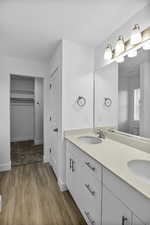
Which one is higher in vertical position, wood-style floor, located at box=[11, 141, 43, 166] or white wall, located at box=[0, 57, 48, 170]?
white wall, located at box=[0, 57, 48, 170]

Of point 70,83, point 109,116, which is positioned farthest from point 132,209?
point 70,83

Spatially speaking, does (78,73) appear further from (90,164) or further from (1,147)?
(1,147)

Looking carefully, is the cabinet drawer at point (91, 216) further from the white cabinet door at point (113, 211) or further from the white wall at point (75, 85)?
the white wall at point (75, 85)

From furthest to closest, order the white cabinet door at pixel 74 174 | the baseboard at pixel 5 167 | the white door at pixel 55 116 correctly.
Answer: the baseboard at pixel 5 167
the white door at pixel 55 116
the white cabinet door at pixel 74 174

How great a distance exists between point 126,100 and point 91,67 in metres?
0.95

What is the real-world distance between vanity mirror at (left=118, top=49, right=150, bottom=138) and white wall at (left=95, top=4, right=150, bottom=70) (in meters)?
0.28

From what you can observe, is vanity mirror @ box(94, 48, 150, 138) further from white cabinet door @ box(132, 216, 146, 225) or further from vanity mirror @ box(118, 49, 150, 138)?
white cabinet door @ box(132, 216, 146, 225)

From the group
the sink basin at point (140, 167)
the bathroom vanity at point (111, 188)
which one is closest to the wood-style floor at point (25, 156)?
the bathroom vanity at point (111, 188)

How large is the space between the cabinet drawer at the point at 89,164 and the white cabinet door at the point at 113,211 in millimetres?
143

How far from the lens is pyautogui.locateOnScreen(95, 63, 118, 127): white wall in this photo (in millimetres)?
1874

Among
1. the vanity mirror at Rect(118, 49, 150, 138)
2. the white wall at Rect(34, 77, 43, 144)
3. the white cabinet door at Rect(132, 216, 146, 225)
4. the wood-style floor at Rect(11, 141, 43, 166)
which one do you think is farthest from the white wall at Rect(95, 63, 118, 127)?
→ the white wall at Rect(34, 77, 43, 144)

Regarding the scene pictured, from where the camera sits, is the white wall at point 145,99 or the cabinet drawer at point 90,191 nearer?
→ the cabinet drawer at point 90,191

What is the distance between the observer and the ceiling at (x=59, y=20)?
126 cm

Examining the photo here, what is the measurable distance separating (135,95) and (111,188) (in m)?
1.08
